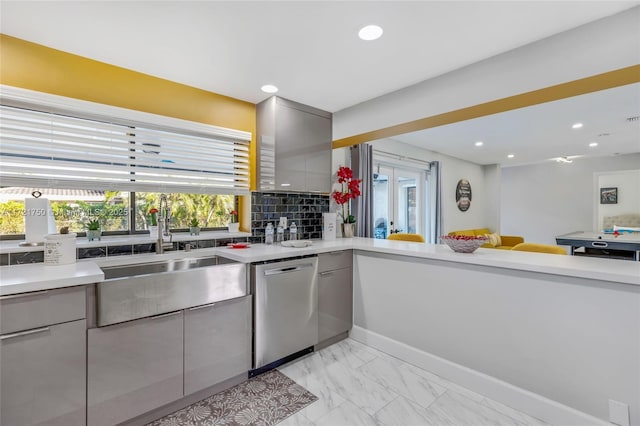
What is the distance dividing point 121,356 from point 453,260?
2.21m

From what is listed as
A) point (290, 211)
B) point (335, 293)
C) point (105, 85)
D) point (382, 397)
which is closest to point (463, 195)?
point (290, 211)

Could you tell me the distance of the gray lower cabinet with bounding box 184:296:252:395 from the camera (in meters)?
1.88

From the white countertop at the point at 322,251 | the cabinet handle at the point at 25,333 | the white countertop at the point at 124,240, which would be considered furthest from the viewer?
the white countertop at the point at 124,240

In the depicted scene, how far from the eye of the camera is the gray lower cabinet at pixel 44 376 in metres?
1.33

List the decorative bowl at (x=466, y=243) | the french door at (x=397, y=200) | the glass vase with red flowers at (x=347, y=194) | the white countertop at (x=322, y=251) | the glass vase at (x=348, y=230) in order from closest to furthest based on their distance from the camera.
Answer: the white countertop at (x=322, y=251), the decorative bowl at (x=466, y=243), the glass vase with red flowers at (x=347, y=194), the glass vase at (x=348, y=230), the french door at (x=397, y=200)

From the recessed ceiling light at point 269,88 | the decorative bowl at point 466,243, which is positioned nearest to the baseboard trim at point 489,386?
the decorative bowl at point 466,243

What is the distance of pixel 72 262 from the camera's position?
185 centimetres

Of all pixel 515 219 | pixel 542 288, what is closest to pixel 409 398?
pixel 542 288

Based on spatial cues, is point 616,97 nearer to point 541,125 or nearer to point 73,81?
point 541,125

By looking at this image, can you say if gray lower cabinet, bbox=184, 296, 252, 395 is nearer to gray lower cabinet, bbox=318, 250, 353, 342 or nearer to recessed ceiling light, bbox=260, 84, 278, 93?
gray lower cabinet, bbox=318, 250, 353, 342

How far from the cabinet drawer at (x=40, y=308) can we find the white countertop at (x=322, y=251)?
0.14 feet

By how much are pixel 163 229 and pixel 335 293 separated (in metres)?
1.60

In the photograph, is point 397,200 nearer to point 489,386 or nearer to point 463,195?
point 463,195

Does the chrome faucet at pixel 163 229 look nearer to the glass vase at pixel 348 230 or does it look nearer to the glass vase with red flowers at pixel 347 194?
the glass vase with red flowers at pixel 347 194
